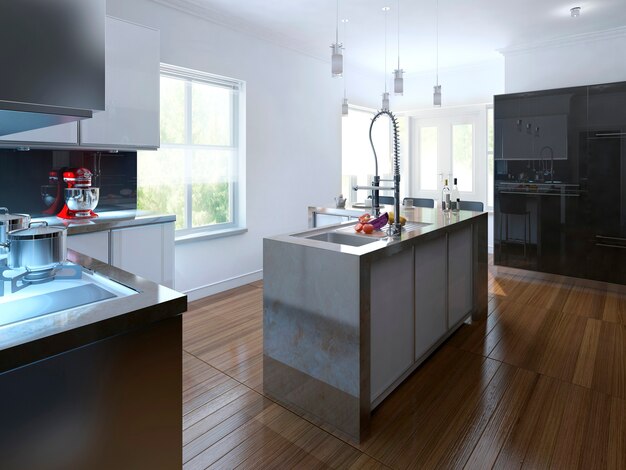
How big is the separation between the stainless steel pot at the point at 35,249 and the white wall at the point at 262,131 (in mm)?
2695

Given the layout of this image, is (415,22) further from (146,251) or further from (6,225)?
(6,225)

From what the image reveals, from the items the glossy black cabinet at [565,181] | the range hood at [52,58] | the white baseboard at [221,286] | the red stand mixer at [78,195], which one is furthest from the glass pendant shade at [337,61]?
the glossy black cabinet at [565,181]

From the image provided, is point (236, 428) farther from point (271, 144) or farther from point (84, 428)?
point (271, 144)

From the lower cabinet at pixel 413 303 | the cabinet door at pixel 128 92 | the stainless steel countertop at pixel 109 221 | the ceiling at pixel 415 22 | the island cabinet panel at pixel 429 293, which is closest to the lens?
the lower cabinet at pixel 413 303

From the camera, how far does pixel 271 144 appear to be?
477 cm

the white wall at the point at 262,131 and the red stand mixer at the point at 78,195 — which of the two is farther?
the white wall at the point at 262,131

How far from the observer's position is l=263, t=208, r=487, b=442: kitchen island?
75.9 inches

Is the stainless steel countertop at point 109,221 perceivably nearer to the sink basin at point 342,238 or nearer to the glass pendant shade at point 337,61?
the sink basin at point 342,238

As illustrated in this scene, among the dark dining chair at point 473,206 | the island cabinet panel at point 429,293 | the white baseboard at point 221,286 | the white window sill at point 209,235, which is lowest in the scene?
the white baseboard at point 221,286

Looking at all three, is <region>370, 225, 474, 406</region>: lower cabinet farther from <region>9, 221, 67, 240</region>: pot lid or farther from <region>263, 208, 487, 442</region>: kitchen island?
<region>9, 221, 67, 240</region>: pot lid

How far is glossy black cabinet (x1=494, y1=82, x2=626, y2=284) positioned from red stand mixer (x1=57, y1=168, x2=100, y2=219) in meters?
4.39

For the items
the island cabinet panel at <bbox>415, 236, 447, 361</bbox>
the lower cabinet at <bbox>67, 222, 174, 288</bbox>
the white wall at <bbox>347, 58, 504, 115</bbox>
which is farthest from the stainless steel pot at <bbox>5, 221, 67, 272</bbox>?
the white wall at <bbox>347, 58, 504, 115</bbox>

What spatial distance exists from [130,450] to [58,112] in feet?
2.88

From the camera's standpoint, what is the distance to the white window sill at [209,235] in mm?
3957
